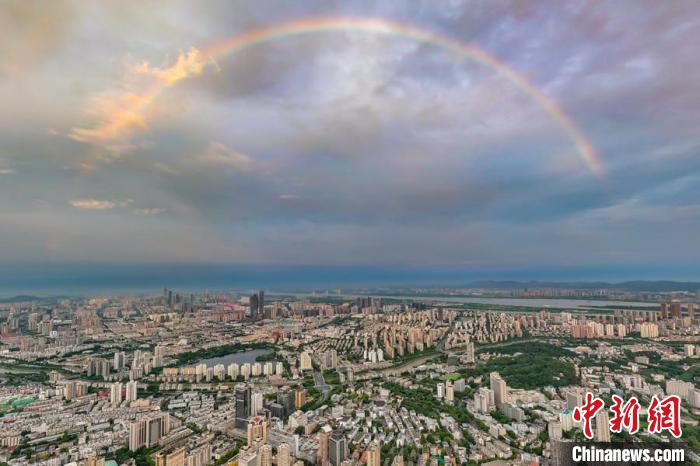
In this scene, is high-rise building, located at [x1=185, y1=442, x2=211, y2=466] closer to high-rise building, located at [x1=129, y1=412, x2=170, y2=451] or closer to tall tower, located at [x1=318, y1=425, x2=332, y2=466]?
high-rise building, located at [x1=129, y1=412, x2=170, y2=451]

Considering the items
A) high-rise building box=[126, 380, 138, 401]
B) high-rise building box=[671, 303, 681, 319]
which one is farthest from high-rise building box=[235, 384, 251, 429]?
high-rise building box=[671, 303, 681, 319]

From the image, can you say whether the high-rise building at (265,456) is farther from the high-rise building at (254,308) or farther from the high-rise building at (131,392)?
the high-rise building at (254,308)

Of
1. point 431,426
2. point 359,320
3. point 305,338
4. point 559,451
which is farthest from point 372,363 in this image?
point 359,320

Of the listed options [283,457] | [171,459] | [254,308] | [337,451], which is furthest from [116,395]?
[254,308]

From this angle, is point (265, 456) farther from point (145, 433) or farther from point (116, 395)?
point (116, 395)

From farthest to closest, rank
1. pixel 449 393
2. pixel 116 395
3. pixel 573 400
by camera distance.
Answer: pixel 116 395 < pixel 449 393 < pixel 573 400

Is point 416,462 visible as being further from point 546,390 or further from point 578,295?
point 578,295

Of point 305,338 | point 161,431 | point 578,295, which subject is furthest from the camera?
point 578,295

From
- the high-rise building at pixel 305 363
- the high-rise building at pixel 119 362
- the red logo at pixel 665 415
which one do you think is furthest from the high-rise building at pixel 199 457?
the high-rise building at pixel 119 362
